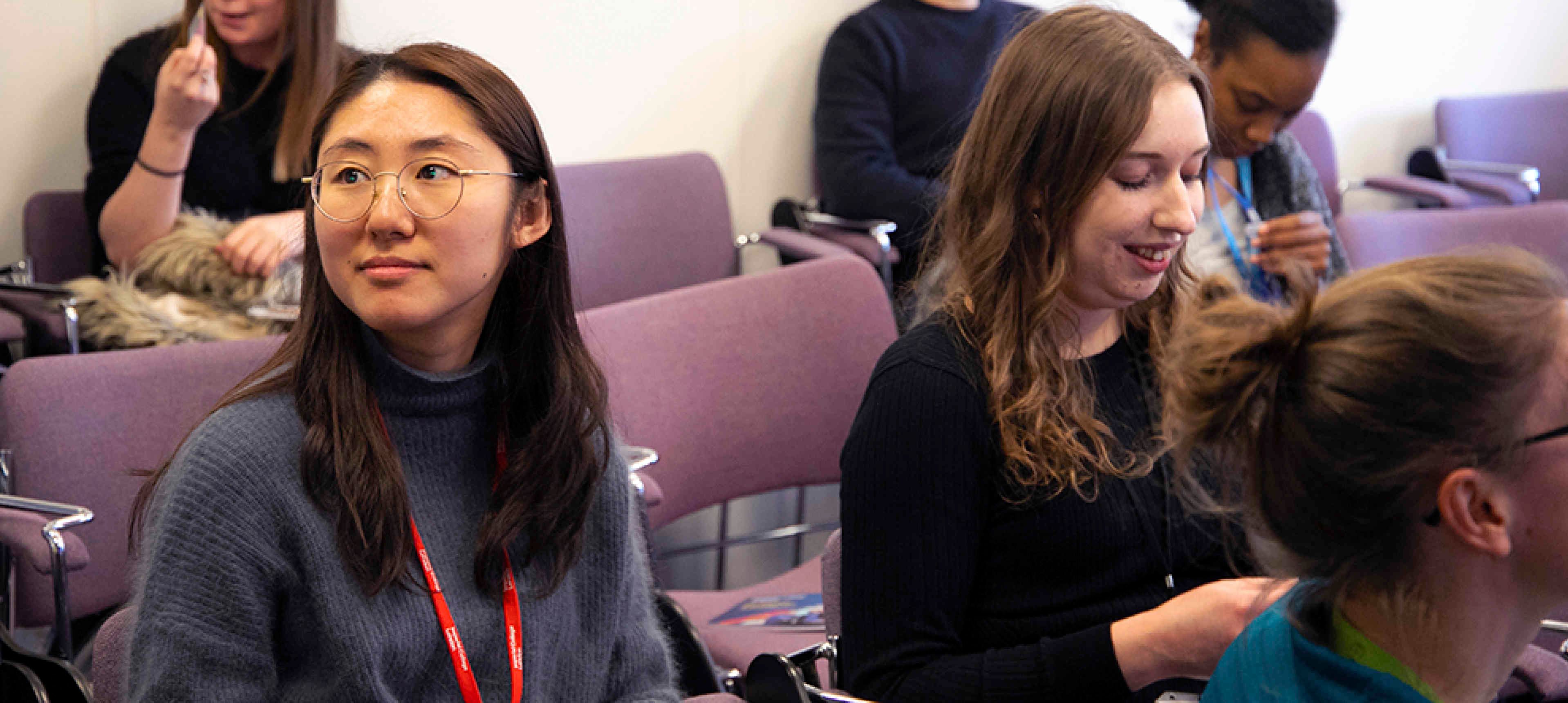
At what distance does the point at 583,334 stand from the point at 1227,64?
1.07 metres

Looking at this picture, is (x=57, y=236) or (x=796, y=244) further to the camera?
(x=796, y=244)

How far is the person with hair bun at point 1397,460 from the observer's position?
0.83 m

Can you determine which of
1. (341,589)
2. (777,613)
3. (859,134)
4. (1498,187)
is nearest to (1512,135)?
(1498,187)

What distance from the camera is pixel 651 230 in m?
2.88

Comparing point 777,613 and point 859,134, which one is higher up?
point 859,134

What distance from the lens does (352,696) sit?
1.00 m

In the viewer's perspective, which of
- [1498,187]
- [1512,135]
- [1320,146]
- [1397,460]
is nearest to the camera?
[1397,460]

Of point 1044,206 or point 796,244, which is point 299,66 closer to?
point 796,244

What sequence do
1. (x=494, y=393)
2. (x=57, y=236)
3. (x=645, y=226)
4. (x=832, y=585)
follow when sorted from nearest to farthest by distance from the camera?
1. (x=494, y=393)
2. (x=832, y=585)
3. (x=57, y=236)
4. (x=645, y=226)

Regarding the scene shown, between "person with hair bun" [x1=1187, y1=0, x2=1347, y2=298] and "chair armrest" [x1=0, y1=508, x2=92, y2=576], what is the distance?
4.97 ft

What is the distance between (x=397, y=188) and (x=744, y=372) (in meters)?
1.09

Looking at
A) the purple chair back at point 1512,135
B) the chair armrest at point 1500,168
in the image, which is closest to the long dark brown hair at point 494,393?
the chair armrest at point 1500,168

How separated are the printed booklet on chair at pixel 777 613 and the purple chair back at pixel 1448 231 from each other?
4.47 ft

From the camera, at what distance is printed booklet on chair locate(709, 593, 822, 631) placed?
5.75 feet
